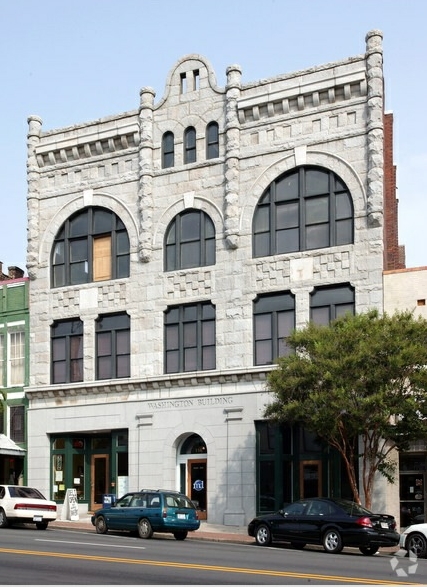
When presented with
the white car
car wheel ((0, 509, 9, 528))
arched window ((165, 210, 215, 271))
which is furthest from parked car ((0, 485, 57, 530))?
the white car

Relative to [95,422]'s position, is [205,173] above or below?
above

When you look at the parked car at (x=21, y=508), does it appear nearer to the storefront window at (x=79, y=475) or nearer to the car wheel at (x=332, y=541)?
the storefront window at (x=79, y=475)

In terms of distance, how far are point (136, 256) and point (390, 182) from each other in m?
10.6

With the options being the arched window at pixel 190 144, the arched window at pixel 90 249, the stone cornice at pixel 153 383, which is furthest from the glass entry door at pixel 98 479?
the arched window at pixel 190 144

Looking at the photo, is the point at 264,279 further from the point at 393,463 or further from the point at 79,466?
the point at 79,466

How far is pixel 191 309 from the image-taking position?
4119 cm

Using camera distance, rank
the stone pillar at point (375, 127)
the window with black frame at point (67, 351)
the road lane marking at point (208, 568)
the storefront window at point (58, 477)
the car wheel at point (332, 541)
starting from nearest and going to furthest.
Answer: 1. the road lane marking at point (208, 568)
2. the car wheel at point (332, 541)
3. the stone pillar at point (375, 127)
4. the storefront window at point (58, 477)
5. the window with black frame at point (67, 351)

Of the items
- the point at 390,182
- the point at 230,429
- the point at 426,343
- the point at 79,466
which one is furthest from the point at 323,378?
the point at 79,466

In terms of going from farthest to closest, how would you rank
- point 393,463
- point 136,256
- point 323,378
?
1. point 136,256
2. point 393,463
3. point 323,378

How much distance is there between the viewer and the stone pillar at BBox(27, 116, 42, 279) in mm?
45188

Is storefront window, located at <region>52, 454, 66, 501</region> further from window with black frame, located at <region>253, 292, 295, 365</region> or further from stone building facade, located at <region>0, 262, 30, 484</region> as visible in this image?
window with black frame, located at <region>253, 292, 295, 365</region>

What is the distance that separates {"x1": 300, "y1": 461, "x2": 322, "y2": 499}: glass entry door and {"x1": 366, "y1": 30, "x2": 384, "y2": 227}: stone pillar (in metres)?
8.91

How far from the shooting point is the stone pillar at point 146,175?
4200 centimetres

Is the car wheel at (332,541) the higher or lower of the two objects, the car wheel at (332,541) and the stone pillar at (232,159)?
the lower
